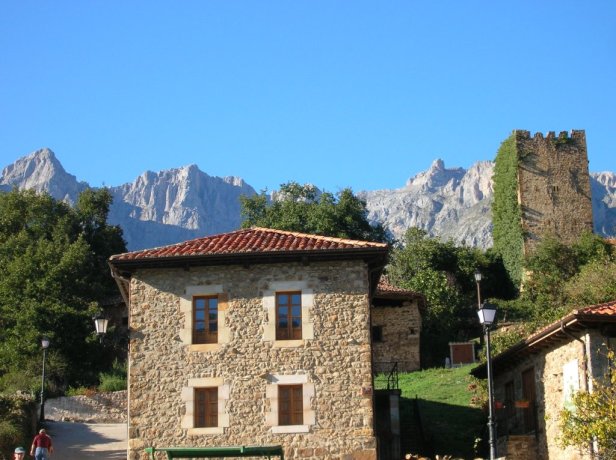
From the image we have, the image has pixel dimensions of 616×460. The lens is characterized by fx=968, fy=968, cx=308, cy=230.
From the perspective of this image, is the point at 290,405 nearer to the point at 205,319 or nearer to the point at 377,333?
the point at 205,319

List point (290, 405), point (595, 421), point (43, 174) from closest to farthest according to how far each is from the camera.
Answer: point (595, 421), point (290, 405), point (43, 174)

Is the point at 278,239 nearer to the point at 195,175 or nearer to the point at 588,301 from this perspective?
the point at 588,301

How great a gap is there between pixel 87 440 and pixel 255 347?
9.51 metres

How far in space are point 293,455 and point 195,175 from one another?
178m

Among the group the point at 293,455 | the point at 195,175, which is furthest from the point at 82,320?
the point at 195,175

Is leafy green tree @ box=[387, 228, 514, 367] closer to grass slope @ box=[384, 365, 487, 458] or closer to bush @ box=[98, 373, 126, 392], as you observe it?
grass slope @ box=[384, 365, 487, 458]

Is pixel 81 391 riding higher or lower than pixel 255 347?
lower

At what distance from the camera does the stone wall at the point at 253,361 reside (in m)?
23.8

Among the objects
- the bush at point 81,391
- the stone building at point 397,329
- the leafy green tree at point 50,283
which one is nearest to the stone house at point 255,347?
the bush at point 81,391

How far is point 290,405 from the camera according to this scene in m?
24.0

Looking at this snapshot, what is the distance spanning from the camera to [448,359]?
1705 inches

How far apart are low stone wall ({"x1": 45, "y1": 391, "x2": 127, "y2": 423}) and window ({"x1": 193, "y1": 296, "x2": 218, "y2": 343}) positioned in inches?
545

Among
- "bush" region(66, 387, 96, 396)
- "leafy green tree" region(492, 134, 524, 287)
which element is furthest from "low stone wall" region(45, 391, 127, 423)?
"leafy green tree" region(492, 134, 524, 287)

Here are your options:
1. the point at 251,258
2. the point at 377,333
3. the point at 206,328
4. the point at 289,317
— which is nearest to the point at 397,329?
the point at 377,333
